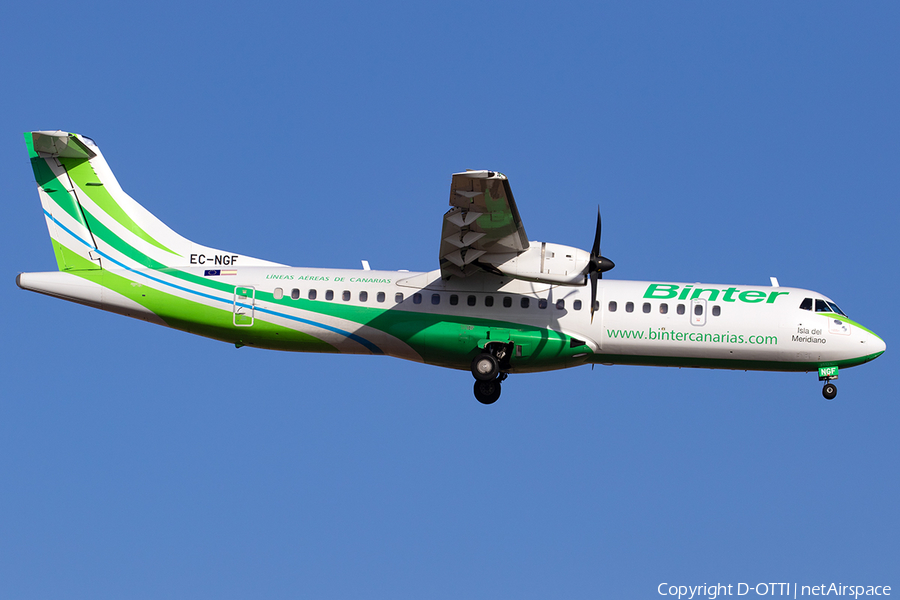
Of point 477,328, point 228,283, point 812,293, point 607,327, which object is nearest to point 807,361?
point 812,293

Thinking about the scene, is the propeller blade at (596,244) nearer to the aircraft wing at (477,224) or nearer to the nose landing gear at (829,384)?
the aircraft wing at (477,224)

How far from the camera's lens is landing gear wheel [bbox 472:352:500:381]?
21.3 meters

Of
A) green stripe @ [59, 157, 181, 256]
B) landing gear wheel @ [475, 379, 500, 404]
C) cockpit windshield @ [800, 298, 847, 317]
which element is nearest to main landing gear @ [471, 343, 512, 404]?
landing gear wheel @ [475, 379, 500, 404]

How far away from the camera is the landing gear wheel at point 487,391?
21906 mm

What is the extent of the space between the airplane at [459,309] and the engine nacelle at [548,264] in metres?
0.06

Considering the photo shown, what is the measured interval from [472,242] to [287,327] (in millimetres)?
5353

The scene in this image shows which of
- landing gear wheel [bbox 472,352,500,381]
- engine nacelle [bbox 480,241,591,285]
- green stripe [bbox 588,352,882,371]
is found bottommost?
landing gear wheel [bbox 472,352,500,381]

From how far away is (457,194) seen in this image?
60.7 feet

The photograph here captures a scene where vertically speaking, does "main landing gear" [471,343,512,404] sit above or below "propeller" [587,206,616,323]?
below

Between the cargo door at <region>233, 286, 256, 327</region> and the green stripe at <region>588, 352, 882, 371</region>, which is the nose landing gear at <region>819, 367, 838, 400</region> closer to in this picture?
the green stripe at <region>588, 352, 882, 371</region>

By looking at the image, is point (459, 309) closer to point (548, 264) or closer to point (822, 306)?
point (548, 264)

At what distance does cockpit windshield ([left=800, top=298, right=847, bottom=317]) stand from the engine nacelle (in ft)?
19.1

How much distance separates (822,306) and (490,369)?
8247mm

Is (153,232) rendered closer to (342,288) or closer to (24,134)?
(24,134)
